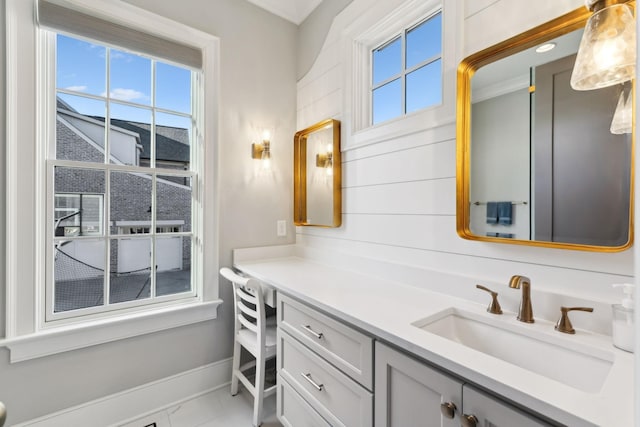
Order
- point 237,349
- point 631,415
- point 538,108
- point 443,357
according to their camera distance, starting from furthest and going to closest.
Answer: point 237,349, point 538,108, point 443,357, point 631,415

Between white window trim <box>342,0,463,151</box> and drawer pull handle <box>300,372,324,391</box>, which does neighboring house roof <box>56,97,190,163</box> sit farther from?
drawer pull handle <box>300,372,324,391</box>

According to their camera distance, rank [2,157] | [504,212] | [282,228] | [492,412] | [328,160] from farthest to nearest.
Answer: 1. [282,228]
2. [328,160]
3. [2,157]
4. [504,212]
5. [492,412]

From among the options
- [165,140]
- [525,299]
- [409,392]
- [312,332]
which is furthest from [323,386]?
[165,140]

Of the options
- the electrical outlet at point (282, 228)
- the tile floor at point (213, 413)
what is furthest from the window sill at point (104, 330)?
the electrical outlet at point (282, 228)

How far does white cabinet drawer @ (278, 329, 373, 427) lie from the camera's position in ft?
3.41

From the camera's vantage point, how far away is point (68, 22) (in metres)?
1.52

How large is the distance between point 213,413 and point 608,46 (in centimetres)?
246

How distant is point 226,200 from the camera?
206 centimetres

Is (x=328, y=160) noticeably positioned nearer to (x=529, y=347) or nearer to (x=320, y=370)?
(x=320, y=370)

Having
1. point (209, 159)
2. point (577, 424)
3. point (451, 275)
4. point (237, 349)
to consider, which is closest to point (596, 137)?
point (451, 275)

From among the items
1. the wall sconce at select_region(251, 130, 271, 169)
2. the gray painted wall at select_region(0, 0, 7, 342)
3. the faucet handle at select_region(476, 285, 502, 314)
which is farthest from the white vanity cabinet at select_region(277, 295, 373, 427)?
the gray painted wall at select_region(0, 0, 7, 342)

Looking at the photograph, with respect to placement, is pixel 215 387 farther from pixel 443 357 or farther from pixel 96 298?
pixel 443 357

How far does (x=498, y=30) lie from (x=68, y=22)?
2136 millimetres

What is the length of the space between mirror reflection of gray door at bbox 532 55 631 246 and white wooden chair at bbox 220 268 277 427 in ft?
4.34
